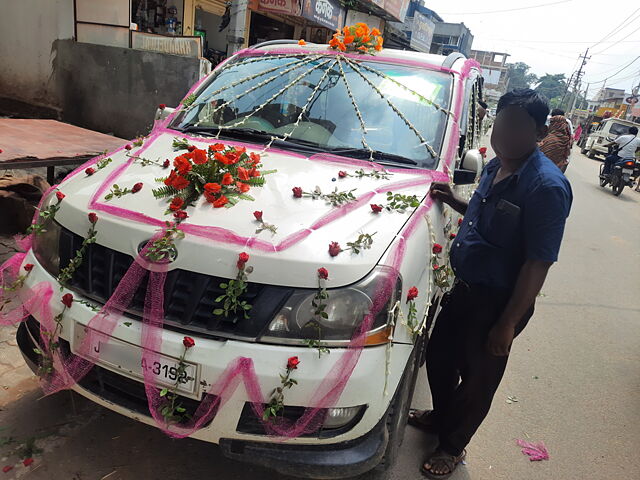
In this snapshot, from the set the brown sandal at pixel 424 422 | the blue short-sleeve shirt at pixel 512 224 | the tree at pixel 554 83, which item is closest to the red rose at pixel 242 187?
the blue short-sleeve shirt at pixel 512 224

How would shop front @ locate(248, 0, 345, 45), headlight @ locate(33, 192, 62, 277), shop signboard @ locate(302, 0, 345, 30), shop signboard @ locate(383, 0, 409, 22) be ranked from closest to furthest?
headlight @ locate(33, 192, 62, 277)
shop front @ locate(248, 0, 345, 45)
shop signboard @ locate(302, 0, 345, 30)
shop signboard @ locate(383, 0, 409, 22)

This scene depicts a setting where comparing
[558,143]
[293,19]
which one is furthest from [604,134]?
[558,143]

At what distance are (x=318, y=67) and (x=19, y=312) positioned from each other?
7.53 feet

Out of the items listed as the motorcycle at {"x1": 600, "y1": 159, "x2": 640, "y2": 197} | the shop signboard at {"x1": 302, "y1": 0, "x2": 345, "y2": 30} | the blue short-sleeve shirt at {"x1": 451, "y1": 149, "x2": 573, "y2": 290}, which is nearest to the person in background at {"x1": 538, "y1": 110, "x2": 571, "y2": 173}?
the blue short-sleeve shirt at {"x1": 451, "y1": 149, "x2": 573, "y2": 290}

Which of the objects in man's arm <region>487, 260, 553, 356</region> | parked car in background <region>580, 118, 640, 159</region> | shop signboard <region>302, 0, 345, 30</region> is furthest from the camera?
parked car in background <region>580, 118, 640, 159</region>

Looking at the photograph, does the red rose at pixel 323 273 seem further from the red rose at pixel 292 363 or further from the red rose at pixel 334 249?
the red rose at pixel 292 363

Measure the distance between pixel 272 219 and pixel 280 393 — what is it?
0.69 m

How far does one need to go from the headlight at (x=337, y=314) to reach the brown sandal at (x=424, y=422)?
1301 millimetres

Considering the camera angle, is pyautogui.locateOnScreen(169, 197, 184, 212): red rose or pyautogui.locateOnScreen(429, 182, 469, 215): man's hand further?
pyautogui.locateOnScreen(429, 182, 469, 215): man's hand

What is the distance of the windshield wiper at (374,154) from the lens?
2635 mm

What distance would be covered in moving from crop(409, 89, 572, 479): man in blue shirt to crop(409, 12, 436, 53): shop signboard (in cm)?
2229

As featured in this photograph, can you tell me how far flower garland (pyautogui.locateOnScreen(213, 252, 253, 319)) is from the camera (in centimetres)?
167

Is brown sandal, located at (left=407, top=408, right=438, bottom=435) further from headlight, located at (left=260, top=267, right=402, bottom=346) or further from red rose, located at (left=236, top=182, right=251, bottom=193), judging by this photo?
red rose, located at (left=236, top=182, right=251, bottom=193)

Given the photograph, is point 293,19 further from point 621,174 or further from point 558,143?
point 558,143
